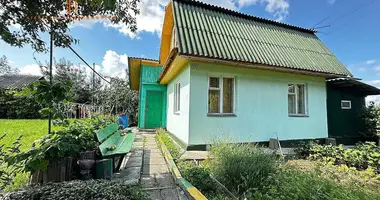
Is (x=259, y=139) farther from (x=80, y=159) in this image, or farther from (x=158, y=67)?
(x=158, y=67)

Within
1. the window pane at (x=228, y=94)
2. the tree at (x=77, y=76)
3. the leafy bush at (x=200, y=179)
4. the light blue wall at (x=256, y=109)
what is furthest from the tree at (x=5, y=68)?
the leafy bush at (x=200, y=179)

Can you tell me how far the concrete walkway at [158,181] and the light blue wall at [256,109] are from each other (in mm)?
1408

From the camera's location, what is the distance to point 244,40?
7.35 meters

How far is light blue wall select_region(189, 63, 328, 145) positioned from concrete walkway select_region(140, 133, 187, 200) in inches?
55.4

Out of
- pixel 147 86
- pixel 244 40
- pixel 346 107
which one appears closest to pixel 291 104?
pixel 244 40

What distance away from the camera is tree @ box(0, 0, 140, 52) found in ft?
11.7

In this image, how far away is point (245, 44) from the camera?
7164mm

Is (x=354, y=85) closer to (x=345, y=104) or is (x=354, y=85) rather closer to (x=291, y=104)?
(x=345, y=104)

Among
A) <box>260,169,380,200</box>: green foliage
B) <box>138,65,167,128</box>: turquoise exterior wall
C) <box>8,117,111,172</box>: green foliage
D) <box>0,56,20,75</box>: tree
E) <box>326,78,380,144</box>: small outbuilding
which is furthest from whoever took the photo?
<box>0,56,20,75</box>: tree

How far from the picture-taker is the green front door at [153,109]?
40.1 ft

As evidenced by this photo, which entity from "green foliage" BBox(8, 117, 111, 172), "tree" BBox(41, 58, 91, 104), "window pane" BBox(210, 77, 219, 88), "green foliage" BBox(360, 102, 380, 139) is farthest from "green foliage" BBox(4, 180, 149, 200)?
"tree" BBox(41, 58, 91, 104)

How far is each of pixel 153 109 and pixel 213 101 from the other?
6749 millimetres

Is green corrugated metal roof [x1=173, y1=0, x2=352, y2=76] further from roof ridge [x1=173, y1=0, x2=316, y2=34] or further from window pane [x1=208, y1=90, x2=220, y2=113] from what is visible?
window pane [x1=208, y1=90, x2=220, y2=113]

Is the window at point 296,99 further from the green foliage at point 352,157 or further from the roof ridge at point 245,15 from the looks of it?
the roof ridge at point 245,15
